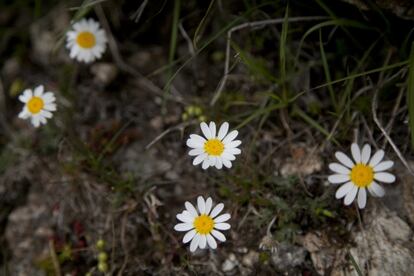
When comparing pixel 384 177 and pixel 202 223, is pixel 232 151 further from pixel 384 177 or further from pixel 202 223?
pixel 384 177

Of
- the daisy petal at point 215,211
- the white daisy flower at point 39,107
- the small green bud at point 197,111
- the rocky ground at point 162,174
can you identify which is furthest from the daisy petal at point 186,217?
the white daisy flower at point 39,107

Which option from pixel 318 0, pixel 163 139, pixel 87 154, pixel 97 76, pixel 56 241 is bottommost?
pixel 56 241

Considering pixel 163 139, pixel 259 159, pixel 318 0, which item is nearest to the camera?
pixel 318 0

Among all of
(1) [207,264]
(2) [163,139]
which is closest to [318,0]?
(2) [163,139]

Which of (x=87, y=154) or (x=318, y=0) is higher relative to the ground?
(x=318, y=0)

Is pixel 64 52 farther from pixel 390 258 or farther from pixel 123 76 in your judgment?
pixel 390 258

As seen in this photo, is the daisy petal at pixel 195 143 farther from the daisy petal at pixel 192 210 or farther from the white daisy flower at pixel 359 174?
the white daisy flower at pixel 359 174

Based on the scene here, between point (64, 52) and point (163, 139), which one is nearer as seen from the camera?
point (163, 139)
